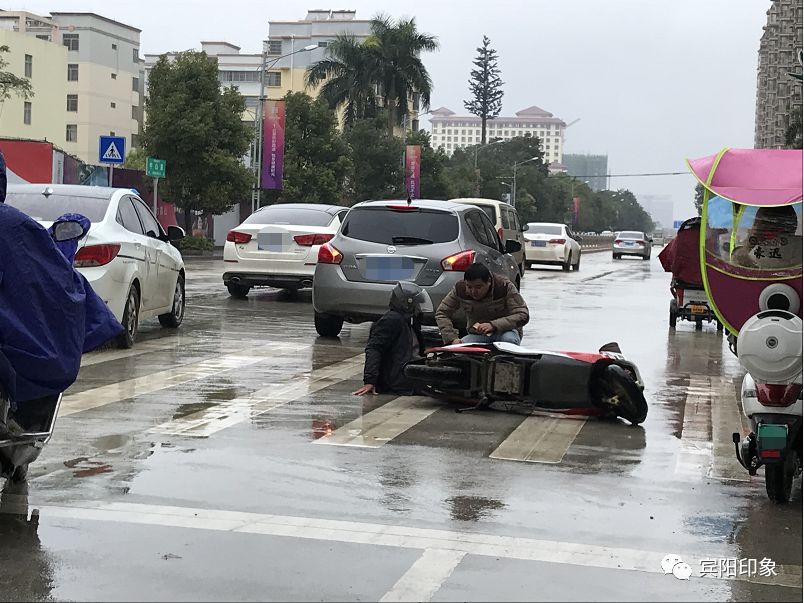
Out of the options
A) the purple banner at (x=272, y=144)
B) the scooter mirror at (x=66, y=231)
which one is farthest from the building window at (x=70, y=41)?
the scooter mirror at (x=66, y=231)

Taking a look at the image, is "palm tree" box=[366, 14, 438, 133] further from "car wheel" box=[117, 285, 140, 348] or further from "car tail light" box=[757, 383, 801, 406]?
"car tail light" box=[757, 383, 801, 406]

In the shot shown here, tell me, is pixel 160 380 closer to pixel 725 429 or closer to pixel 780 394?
pixel 725 429

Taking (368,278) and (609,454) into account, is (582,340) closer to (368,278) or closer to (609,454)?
(368,278)

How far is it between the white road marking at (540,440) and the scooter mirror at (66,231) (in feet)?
9.42

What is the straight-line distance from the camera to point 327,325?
15492 mm

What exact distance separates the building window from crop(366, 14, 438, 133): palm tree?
113 ft

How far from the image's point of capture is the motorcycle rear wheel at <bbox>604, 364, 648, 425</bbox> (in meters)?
9.68

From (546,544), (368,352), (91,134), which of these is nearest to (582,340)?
(368,352)

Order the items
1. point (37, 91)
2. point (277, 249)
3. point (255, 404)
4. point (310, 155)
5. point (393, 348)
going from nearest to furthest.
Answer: point (255, 404) → point (393, 348) → point (277, 249) → point (310, 155) → point (37, 91)

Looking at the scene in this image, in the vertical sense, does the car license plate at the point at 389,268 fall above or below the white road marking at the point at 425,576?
above

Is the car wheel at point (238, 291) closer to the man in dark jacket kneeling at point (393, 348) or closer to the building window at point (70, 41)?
the man in dark jacket kneeling at point (393, 348)

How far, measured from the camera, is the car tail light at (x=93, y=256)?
1301 cm

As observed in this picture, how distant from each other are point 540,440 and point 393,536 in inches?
119

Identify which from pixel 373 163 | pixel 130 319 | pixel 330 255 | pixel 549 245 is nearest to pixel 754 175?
pixel 330 255
